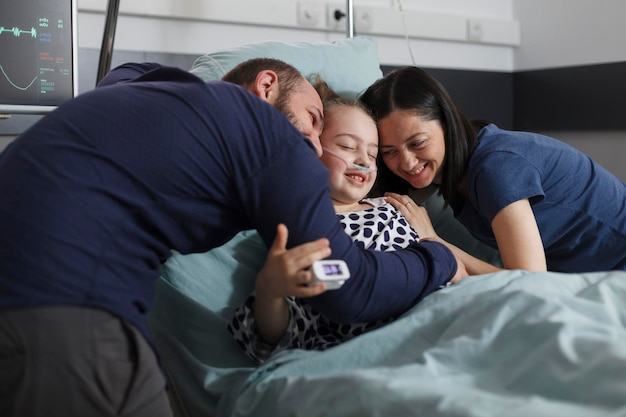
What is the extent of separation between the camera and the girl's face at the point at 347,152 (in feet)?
6.02

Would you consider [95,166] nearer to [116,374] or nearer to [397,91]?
[116,374]

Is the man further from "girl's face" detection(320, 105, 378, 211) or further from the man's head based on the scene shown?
"girl's face" detection(320, 105, 378, 211)

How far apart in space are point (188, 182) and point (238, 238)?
25.3 inches

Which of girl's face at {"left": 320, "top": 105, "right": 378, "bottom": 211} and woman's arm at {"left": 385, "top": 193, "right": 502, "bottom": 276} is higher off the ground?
girl's face at {"left": 320, "top": 105, "right": 378, "bottom": 211}

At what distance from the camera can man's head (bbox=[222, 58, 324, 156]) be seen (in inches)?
59.0

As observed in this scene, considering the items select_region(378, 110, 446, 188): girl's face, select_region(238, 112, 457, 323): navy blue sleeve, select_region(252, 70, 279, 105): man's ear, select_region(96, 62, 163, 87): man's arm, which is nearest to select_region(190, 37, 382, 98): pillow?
select_region(96, 62, 163, 87): man's arm

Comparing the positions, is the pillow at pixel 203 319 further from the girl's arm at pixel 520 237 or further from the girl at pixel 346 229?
the girl's arm at pixel 520 237

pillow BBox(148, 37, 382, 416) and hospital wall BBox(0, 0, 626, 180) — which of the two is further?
hospital wall BBox(0, 0, 626, 180)

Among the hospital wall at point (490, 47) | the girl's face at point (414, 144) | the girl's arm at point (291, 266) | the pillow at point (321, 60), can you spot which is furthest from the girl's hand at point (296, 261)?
the hospital wall at point (490, 47)

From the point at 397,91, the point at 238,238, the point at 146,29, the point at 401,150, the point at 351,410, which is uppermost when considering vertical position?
the point at 146,29

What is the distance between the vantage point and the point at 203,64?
Result: 2.06m

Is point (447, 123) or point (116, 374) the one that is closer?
point (116, 374)

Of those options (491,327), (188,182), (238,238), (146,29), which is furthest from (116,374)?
(146,29)

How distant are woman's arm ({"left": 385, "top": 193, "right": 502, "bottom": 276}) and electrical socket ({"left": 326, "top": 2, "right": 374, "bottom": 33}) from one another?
1.40 m
